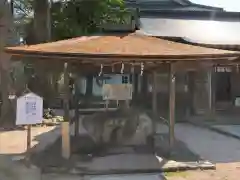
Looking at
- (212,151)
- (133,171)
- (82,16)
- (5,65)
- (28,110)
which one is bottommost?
(212,151)

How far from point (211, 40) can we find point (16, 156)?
Result: 8.30 metres

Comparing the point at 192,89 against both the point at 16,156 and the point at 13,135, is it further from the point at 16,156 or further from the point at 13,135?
the point at 16,156

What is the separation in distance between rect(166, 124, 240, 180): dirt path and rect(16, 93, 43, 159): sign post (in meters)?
2.61

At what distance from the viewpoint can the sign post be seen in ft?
25.3

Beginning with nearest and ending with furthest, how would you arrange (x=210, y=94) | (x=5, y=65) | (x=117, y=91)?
1. (x=117, y=91)
2. (x=5, y=65)
3. (x=210, y=94)

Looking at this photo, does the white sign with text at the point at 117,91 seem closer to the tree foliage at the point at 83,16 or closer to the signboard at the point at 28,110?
the signboard at the point at 28,110

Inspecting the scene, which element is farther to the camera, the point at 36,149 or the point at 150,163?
the point at 36,149

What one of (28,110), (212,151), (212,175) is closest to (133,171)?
(212,175)

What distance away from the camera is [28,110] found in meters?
7.80

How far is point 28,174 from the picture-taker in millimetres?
7207

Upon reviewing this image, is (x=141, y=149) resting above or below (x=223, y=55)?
below

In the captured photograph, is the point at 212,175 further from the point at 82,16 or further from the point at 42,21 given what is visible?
the point at 42,21

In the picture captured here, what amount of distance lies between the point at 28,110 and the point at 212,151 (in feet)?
14.3

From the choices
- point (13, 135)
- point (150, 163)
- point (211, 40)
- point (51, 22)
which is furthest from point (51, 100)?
point (150, 163)
